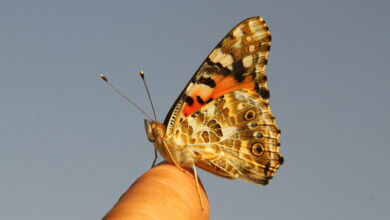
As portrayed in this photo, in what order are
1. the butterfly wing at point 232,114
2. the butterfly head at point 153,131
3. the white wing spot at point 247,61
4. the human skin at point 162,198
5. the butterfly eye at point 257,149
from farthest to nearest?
the white wing spot at point 247,61, the butterfly eye at point 257,149, the butterfly wing at point 232,114, the butterfly head at point 153,131, the human skin at point 162,198

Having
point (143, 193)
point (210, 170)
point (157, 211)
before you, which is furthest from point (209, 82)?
point (157, 211)

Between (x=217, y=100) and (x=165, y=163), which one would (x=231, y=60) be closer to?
(x=217, y=100)

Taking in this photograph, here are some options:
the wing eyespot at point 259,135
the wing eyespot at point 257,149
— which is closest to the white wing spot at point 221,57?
the wing eyespot at point 259,135

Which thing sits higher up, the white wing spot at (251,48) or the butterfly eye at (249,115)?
the white wing spot at (251,48)

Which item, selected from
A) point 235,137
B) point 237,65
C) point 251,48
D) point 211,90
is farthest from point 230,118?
point 251,48

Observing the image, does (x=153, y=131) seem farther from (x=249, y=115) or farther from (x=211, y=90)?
(x=249, y=115)

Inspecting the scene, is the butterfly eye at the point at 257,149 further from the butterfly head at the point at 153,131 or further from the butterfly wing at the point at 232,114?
the butterfly head at the point at 153,131

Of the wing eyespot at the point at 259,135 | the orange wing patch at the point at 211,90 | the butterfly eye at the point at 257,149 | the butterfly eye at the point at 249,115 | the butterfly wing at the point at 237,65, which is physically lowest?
the butterfly eye at the point at 257,149

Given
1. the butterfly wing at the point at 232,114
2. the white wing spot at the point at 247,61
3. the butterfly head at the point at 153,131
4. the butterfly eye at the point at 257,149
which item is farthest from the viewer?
the white wing spot at the point at 247,61
